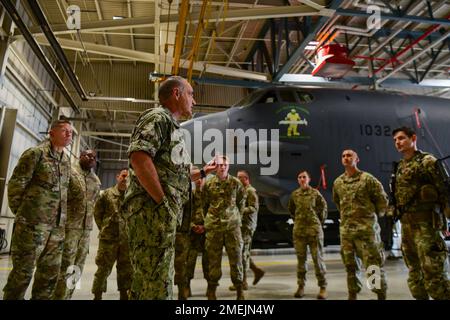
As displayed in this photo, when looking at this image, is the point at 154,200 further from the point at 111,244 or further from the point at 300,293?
the point at 300,293

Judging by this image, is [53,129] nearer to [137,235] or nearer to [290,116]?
[137,235]

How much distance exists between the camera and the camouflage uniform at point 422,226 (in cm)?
320

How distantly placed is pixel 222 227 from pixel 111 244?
1560 mm

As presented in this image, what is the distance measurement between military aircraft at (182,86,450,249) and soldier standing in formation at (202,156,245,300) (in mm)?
1914

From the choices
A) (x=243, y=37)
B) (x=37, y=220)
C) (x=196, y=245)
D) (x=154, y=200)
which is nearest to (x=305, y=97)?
(x=196, y=245)

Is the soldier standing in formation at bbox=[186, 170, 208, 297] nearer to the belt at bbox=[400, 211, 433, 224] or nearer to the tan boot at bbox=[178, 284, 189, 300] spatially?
the tan boot at bbox=[178, 284, 189, 300]

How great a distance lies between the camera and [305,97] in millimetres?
7207

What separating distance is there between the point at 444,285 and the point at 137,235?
3043 mm

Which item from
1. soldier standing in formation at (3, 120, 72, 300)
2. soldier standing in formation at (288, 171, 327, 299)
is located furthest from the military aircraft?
soldier standing in formation at (3, 120, 72, 300)

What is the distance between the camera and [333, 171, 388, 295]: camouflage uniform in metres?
4.02

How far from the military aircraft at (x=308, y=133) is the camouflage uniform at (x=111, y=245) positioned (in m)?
2.23

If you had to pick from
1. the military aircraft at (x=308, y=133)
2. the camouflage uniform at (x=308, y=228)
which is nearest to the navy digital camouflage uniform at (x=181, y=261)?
the camouflage uniform at (x=308, y=228)
